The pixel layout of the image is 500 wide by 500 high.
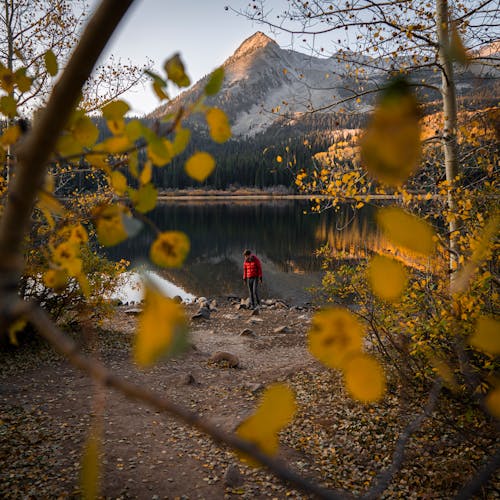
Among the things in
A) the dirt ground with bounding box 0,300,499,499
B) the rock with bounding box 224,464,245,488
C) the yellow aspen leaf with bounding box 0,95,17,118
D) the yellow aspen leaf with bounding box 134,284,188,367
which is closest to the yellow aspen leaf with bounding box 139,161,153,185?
the yellow aspen leaf with bounding box 134,284,188,367

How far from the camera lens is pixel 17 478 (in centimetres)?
427

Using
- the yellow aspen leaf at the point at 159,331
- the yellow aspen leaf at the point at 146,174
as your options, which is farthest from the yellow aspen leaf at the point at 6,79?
the yellow aspen leaf at the point at 159,331

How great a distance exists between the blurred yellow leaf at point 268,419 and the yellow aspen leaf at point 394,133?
29 centimetres

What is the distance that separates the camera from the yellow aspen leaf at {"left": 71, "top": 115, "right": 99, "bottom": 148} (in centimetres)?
75

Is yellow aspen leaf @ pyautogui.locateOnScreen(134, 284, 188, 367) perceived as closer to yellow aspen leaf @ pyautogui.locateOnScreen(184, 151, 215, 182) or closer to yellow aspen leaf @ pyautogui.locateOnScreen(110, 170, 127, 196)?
yellow aspen leaf @ pyautogui.locateOnScreen(184, 151, 215, 182)

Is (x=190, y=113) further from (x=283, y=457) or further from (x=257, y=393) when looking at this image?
(x=257, y=393)

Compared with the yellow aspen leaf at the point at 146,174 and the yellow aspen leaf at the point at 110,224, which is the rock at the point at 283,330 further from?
the yellow aspen leaf at the point at 146,174

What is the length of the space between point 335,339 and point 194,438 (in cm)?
545

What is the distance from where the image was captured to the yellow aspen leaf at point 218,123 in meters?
0.68

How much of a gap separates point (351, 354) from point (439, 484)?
184 inches

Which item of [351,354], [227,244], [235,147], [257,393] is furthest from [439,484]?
[235,147]

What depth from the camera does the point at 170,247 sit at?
644 millimetres

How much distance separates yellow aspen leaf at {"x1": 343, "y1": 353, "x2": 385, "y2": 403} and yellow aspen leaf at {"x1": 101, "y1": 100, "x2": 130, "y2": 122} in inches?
23.7

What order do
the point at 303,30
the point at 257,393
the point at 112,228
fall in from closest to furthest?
the point at 112,228 → the point at 303,30 → the point at 257,393
